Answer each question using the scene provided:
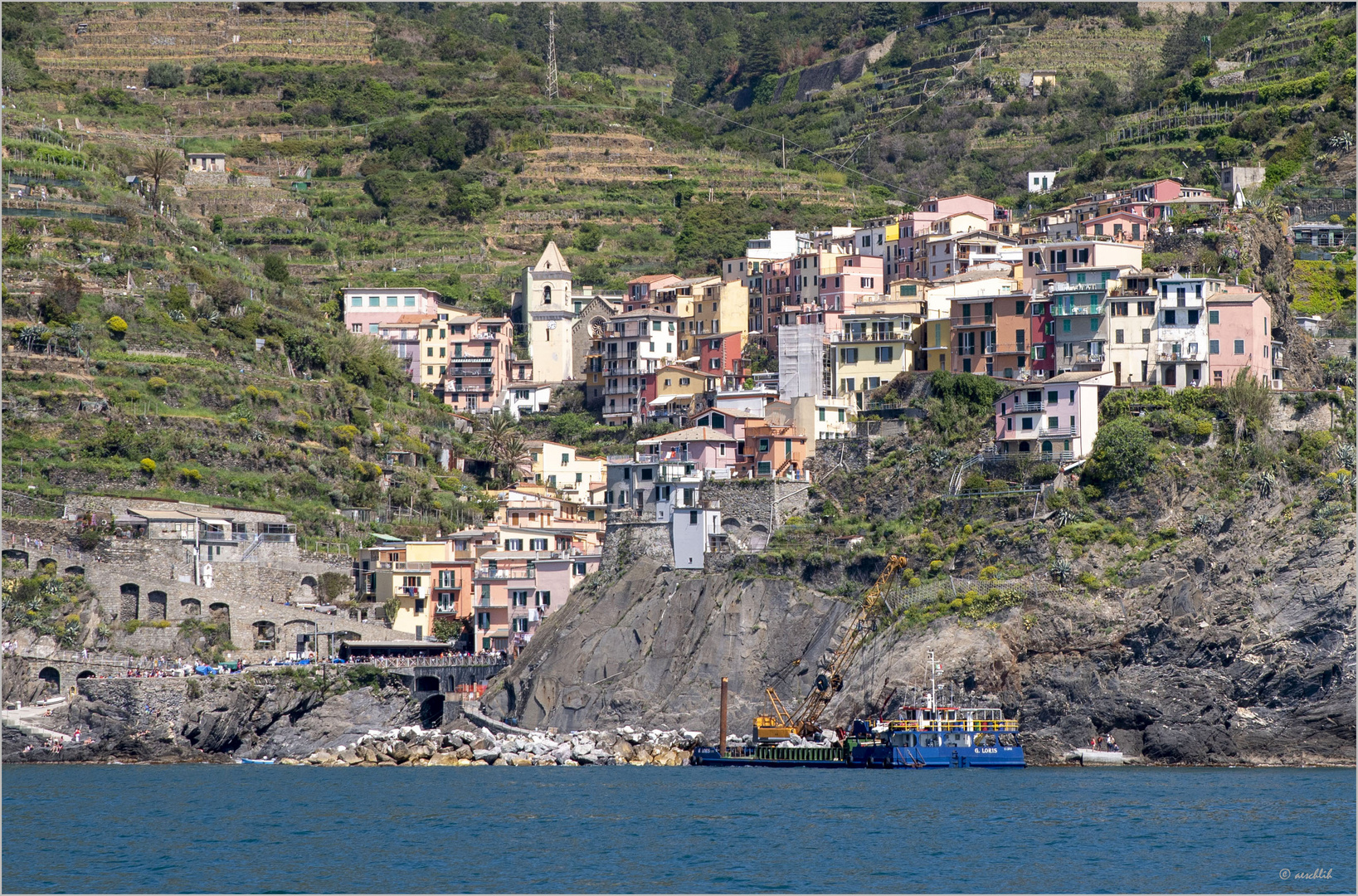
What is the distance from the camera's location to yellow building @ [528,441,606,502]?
111875mm

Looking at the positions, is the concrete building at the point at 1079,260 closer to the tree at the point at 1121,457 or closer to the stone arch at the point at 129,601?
the tree at the point at 1121,457

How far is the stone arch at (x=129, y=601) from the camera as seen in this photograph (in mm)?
93875

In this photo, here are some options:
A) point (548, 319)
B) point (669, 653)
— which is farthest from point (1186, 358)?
point (548, 319)

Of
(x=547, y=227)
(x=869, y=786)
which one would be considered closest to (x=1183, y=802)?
(x=869, y=786)

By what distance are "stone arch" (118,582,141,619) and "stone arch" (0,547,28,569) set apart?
4480 millimetres

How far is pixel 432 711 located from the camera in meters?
95.3

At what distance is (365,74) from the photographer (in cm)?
17150

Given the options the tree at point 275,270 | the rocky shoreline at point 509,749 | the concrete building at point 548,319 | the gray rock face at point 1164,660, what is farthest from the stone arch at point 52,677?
the tree at point 275,270

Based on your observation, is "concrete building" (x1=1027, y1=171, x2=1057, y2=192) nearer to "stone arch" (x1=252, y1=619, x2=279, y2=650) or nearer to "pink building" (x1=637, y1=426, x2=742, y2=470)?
"pink building" (x1=637, y1=426, x2=742, y2=470)

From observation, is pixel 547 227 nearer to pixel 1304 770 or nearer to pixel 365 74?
pixel 365 74

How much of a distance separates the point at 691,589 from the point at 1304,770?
27266mm

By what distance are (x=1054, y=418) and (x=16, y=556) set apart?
48.0 meters

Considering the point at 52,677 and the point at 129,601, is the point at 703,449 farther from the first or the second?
the point at 52,677

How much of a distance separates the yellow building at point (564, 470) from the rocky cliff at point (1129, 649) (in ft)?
85.9
